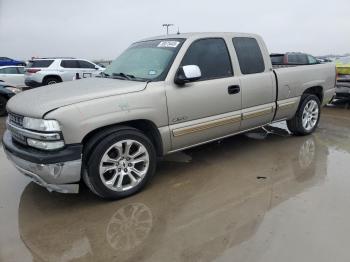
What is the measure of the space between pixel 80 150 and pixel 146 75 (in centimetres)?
135

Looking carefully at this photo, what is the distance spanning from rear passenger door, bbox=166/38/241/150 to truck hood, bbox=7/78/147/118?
564mm

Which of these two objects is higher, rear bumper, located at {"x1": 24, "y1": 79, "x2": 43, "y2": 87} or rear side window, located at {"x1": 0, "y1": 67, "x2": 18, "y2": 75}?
rear side window, located at {"x1": 0, "y1": 67, "x2": 18, "y2": 75}

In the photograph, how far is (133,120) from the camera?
4.07 m

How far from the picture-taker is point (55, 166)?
3.56m

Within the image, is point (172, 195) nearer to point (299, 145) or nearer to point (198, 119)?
point (198, 119)

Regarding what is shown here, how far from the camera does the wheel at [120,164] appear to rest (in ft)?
12.4

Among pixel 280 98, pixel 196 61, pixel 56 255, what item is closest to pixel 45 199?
pixel 56 255

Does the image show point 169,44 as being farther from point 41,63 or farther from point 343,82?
point 41,63

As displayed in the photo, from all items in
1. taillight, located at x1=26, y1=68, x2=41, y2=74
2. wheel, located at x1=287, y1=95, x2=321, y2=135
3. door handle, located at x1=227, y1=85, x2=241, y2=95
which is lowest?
wheel, located at x1=287, y1=95, x2=321, y2=135

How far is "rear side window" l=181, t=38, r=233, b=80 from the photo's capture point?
15.3 feet

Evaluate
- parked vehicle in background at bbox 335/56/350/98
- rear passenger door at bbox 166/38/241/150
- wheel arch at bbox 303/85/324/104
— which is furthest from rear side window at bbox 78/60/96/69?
rear passenger door at bbox 166/38/241/150

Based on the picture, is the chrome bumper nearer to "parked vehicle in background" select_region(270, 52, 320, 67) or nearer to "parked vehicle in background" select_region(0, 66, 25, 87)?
"parked vehicle in background" select_region(270, 52, 320, 67)

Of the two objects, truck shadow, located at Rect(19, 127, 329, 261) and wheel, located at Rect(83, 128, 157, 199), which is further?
wheel, located at Rect(83, 128, 157, 199)

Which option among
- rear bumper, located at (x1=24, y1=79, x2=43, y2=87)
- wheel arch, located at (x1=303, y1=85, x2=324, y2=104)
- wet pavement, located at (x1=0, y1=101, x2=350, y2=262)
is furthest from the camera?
rear bumper, located at (x1=24, y1=79, x2=43, y2=87)
